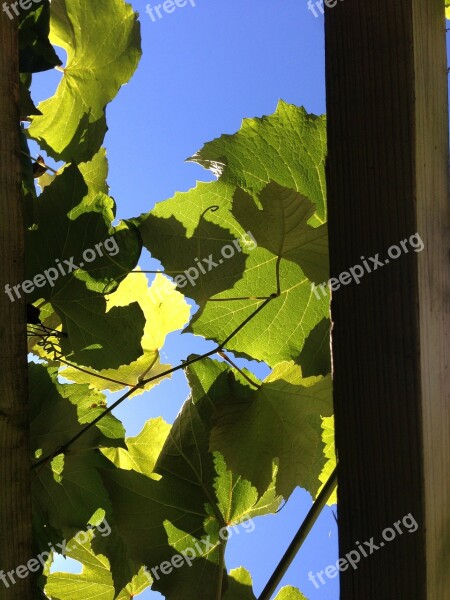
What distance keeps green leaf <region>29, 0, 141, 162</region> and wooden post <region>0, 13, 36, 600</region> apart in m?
0.26

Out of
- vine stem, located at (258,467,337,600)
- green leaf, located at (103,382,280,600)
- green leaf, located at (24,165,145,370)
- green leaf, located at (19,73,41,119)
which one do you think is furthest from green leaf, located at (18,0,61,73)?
vine stem, located at (258,467,337,600)

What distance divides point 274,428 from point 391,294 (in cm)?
27

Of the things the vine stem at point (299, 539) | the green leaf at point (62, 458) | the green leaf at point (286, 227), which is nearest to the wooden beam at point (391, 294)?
the green leaf at point (286, 227)

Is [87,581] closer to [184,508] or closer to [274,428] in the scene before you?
[184,508]

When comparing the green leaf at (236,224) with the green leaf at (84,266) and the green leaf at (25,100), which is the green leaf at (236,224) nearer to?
the green leaf at (84,266)

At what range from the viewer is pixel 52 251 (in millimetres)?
657

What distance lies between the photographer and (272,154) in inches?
25.7

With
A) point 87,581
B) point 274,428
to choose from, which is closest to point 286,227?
point 274,428

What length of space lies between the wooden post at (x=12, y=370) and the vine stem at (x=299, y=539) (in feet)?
0.71

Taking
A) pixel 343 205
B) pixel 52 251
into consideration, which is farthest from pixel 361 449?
pixel 52 251

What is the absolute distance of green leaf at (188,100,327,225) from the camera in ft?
2.12

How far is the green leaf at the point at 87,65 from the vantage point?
791 mm

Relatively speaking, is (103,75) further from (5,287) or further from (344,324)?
(344,324)

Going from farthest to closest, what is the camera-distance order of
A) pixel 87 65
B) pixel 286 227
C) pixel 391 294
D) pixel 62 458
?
pixel 87 65 → pixel 62 458 → pixel 286 227 → pixel 391 294
